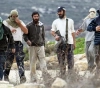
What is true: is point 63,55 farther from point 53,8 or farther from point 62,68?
point 53,8

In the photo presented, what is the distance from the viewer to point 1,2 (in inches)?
2522

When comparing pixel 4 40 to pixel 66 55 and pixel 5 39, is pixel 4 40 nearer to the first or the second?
pixel 5 39

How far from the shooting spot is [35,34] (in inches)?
434

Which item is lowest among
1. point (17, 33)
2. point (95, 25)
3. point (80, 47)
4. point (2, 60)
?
point (80, 47)

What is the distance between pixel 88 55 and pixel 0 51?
2084mm

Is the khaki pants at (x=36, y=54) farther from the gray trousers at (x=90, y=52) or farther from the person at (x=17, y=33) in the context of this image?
the gray trousers at (x=90, y=52)

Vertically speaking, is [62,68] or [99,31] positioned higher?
[99,31]

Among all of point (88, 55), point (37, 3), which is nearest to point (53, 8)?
point (37, 3)

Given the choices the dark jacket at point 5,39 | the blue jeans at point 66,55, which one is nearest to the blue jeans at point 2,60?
the dark jacket at point 5,39

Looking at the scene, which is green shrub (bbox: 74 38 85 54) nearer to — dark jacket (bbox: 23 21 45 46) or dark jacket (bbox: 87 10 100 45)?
dark jacket (bbox: 23 21 45 46)

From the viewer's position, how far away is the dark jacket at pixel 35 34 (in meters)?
11.0

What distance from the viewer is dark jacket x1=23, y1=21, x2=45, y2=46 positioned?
11.0m

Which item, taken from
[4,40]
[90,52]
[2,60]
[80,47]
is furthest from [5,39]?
[80,47]

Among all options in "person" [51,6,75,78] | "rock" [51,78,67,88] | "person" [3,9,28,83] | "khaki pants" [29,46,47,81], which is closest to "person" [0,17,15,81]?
"person" [3,9,28,83]
